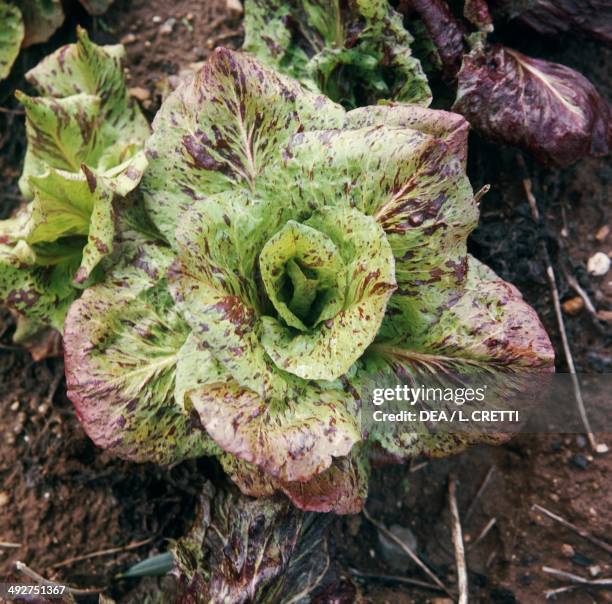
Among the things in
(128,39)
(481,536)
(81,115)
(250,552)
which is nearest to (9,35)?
(128,39)

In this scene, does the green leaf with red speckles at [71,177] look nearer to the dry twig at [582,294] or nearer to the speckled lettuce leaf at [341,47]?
the speckled lettuce leaf at [341,47]

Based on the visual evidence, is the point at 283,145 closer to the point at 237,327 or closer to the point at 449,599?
the point at 237,327

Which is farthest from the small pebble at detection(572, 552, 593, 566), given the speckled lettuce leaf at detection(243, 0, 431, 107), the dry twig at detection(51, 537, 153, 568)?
the speckled lettuce leaf at detection(243, 0, 431, 107)

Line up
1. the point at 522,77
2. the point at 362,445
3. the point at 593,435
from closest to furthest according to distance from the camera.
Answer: the point at 362,445
the point at 522,77
the point at 593,435

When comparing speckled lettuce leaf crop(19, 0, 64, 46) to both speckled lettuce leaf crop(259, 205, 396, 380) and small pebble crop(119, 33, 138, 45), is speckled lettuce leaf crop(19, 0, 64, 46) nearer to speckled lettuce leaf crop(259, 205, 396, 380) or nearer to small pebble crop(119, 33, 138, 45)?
small pebble crop(119, 33, 138, 45)

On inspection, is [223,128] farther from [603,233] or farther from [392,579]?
[392,579]

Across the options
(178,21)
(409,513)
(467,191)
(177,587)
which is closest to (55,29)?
(178,21)

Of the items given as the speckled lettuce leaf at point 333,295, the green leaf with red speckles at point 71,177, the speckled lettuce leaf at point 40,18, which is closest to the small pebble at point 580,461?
the speckled lettuce leaf at point 333,295
